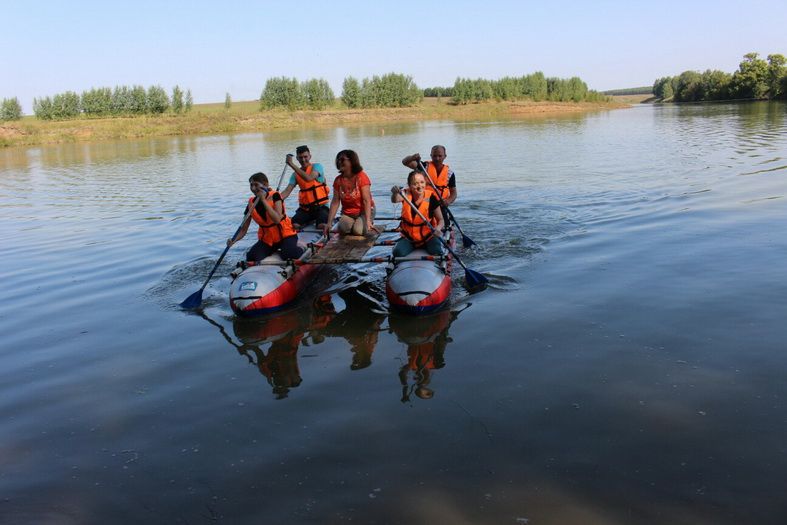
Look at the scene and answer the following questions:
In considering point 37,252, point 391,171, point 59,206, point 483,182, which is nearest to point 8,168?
point 59,206

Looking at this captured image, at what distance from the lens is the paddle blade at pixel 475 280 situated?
8.11 metres

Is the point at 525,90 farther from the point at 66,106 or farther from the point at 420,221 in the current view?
the point at 420,221

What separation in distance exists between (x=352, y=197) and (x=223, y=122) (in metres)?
54.8

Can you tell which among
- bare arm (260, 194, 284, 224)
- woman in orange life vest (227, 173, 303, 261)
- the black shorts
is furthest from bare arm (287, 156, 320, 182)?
bare arm (260, 194, 284, 224)

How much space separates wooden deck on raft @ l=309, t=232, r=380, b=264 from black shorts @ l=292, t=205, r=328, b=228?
0.93m

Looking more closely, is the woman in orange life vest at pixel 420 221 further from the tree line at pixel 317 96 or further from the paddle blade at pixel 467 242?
the tree line at pixel 317 96

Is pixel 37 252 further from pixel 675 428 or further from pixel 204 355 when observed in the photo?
pixel 675 428

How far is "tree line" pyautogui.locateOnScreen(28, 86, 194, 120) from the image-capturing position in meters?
71.9

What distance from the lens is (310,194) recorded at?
10234 millimetres

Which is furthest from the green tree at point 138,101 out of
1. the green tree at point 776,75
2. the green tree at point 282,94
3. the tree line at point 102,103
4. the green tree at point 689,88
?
the green tree at point 689,88

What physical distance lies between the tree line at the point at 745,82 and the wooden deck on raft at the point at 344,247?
8020 cm

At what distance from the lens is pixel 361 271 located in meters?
9.62

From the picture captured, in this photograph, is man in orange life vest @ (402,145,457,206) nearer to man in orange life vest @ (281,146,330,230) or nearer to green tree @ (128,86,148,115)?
man in orange life vest @ (281,146,330,230)

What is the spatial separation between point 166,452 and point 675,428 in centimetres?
385
